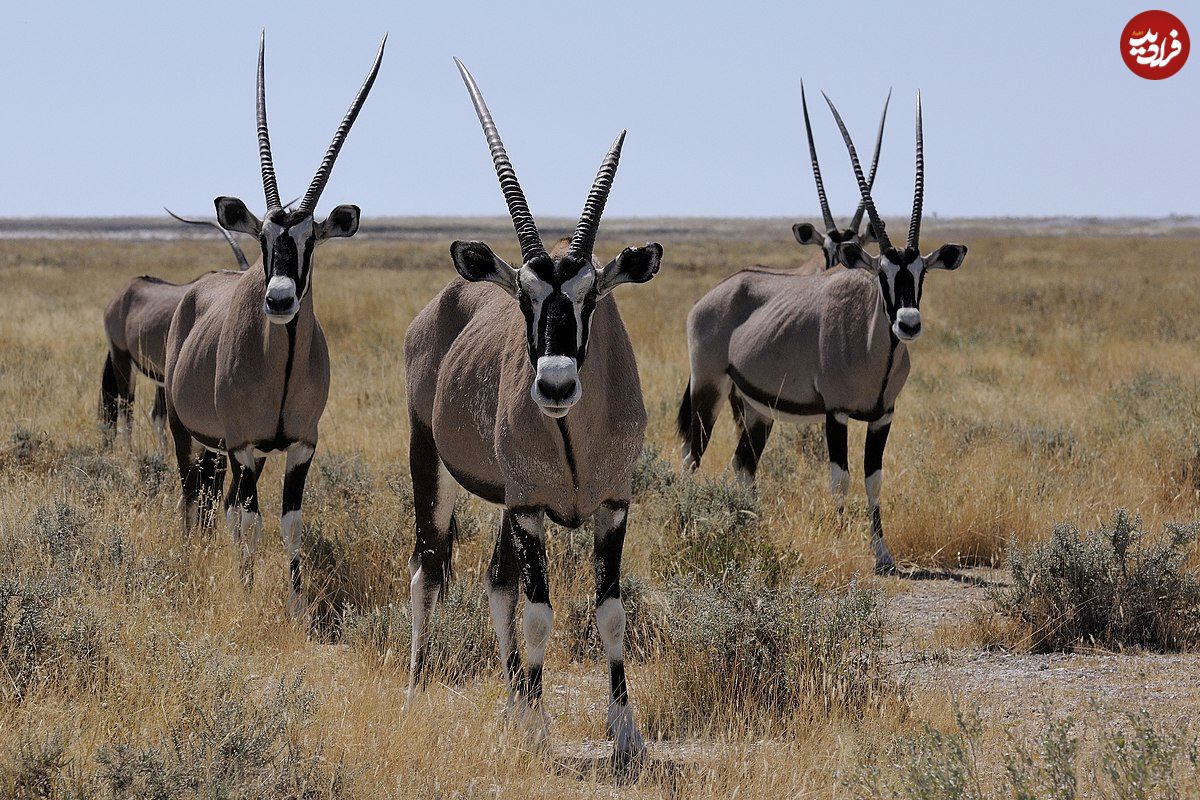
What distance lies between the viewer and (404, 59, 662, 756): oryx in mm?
3896

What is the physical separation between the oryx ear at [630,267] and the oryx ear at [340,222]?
2985 mm

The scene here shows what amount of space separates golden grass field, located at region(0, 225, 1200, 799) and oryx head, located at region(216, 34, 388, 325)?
4.91 ft

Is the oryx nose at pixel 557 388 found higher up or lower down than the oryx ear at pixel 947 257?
lower down

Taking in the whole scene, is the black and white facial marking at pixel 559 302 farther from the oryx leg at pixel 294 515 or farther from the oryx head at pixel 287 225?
the oryx leg at pixel 294 515

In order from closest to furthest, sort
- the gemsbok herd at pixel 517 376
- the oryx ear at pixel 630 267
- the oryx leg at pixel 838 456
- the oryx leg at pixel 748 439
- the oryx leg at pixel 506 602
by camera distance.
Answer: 1. the oryx ear at pixel 630 267
2. the gemsbok herd at pixel 517 376
3. the oryx leg at pixel 506 602
4. the oryx leg at pixel 838 456
5. the oryx leg at pixel 748 439

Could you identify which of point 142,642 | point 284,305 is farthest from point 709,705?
point 284,305

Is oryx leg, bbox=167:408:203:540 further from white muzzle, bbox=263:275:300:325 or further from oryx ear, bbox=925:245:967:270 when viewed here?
oryx ear, bbox=925:245:967:270

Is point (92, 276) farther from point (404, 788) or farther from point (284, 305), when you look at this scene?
point (404, 788)

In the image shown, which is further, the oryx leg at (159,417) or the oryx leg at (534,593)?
the oryx leg at (159,417)

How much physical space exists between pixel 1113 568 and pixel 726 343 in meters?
4.31

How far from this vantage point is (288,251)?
630 cm

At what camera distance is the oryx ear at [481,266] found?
4.17 meters

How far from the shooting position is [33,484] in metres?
7.69

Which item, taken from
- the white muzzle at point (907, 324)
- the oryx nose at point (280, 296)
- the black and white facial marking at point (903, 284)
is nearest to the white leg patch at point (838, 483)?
the black and white facial marking at point (903, 284)
